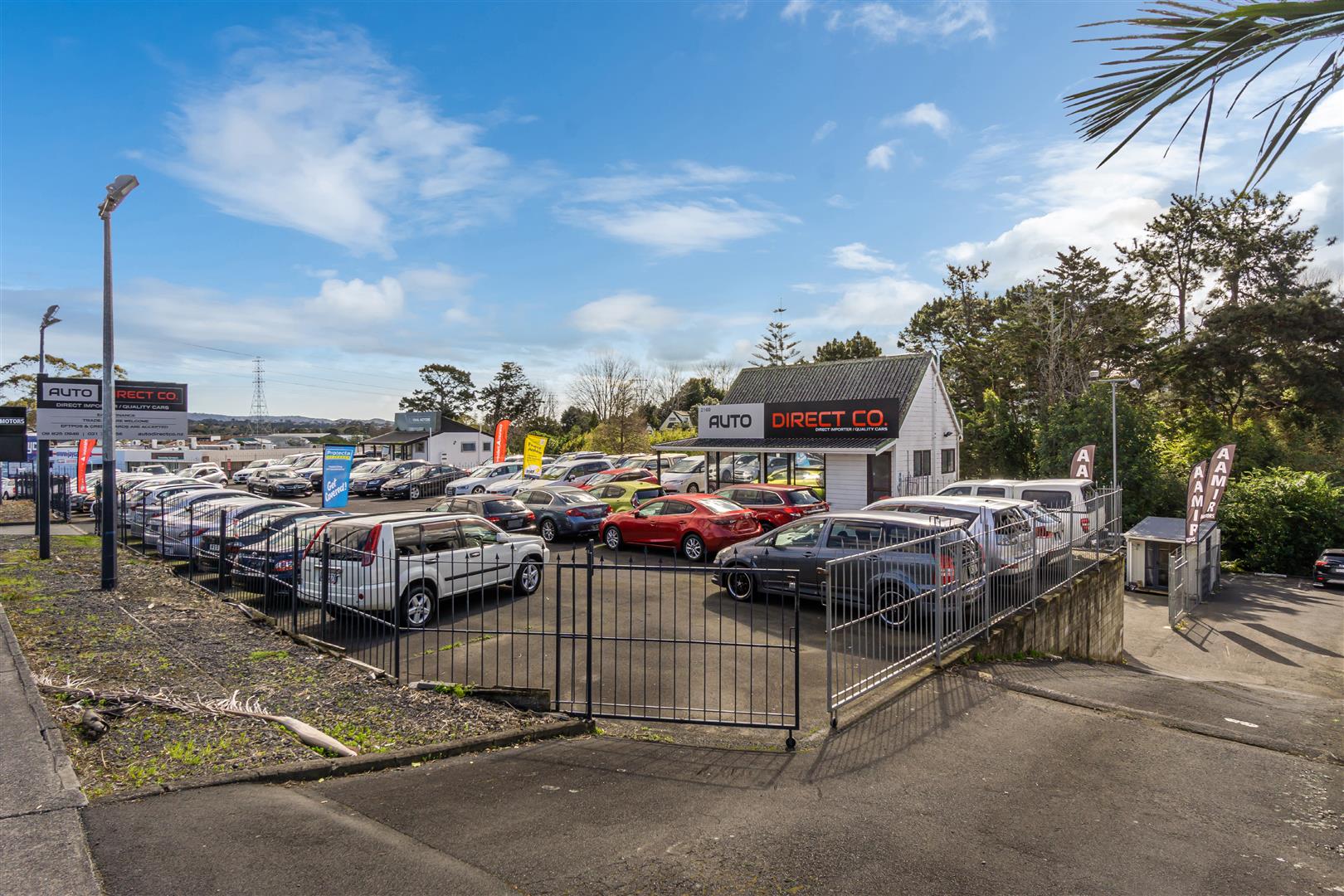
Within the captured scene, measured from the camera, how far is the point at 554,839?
4.25 meters

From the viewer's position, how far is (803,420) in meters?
24.0

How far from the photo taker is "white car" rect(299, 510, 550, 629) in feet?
29.5

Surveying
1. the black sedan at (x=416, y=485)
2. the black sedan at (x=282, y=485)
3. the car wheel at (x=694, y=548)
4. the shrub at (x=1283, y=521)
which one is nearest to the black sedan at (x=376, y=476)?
the black sedan at (x=416, y=485)

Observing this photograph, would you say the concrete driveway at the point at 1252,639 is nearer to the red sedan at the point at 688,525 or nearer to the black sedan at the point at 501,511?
the red sedan at the point at 688,525

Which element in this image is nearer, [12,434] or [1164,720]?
[1164,720]

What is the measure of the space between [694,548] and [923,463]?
44.5 feet

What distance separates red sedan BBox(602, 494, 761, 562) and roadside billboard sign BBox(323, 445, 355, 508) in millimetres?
9179

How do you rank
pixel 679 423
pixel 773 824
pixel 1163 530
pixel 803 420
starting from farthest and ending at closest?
pixel 679 423 < pixel 803 420 < pixel 1163 530 < pixel 773 824

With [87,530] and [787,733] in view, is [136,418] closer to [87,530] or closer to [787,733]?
[87,530]

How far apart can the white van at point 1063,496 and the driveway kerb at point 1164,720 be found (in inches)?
229

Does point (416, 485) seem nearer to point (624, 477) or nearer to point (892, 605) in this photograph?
point (624, 477)

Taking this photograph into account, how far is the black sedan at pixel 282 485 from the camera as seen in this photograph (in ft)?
115

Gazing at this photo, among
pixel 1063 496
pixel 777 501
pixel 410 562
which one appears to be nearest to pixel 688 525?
pixel 777 501

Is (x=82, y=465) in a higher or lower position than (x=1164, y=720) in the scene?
higher
